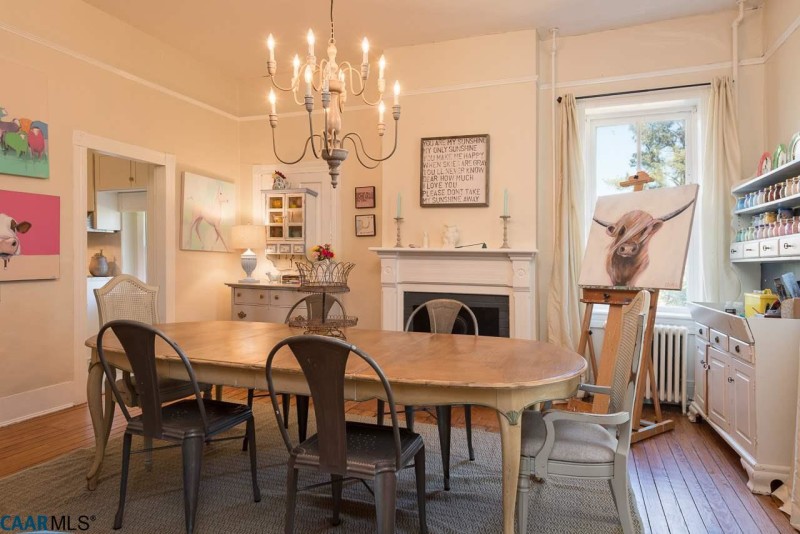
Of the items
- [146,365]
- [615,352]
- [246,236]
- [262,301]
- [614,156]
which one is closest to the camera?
[146,365]

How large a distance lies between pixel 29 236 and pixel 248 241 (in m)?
1.92

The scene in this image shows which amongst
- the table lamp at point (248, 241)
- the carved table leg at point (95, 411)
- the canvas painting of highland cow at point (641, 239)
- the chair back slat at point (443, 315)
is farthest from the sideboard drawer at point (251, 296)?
the canvas painting of highland cow at point (641, 239)

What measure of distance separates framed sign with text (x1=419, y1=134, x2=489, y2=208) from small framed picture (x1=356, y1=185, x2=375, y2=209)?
66 centimetres

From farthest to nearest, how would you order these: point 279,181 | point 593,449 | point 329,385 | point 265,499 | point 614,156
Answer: point 279,181
point 614,156
point 265,499
point 593,449
point 329,385

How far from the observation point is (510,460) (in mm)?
1745

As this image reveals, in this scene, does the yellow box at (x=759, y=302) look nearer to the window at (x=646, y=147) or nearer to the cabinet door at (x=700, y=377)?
the cabinet door at (x=700, y=377)

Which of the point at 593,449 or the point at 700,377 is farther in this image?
the point at 700,377

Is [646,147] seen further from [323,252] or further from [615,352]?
[323,252]

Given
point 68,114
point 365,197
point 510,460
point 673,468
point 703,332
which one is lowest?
point 673,468

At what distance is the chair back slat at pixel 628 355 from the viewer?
1.88 meters

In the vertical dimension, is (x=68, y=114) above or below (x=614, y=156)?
above

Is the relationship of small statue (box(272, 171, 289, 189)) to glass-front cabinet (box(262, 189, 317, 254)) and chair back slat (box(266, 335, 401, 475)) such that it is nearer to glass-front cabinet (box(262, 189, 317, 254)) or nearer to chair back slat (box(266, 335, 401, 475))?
glass-front cabinet (box(262, 189, 317, 254))

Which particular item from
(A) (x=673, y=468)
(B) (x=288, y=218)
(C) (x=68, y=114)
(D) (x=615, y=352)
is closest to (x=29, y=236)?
(C) (x=68, y=114)

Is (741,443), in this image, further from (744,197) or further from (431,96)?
(431,96)
